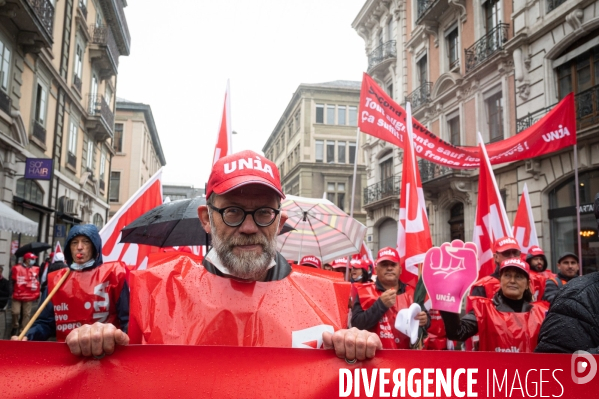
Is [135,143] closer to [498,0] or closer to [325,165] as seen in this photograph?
[325,165]

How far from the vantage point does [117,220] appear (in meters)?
4.95

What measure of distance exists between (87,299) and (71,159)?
1880 centimetres

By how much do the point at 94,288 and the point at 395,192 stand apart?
20.9 metres

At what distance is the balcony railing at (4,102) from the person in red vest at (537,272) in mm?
13207

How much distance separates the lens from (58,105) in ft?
59.3

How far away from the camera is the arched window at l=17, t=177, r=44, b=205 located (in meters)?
14.5

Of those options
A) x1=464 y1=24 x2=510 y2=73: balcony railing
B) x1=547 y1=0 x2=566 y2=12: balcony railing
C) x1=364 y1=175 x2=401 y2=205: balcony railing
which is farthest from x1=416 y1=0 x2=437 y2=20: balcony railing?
x1=364 y1=175 x2=401 y2=205: balcony railing

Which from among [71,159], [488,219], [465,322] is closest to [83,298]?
[465,322]

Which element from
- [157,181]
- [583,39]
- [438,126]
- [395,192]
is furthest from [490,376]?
[395,192]

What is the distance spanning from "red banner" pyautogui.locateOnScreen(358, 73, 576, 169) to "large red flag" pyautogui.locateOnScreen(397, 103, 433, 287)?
1737mm

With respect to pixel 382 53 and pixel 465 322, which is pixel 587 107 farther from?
pixel 382 53

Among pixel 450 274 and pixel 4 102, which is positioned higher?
pixel 4 102

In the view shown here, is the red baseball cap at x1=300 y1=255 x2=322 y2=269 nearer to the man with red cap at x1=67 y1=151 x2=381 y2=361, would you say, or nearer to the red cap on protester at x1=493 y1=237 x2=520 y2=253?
the red cap on protester at x1=493 y1=237 x2=520 y2=253

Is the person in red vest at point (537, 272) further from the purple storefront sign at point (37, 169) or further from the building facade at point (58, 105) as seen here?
the purple storefront sign at point (37, 169)
